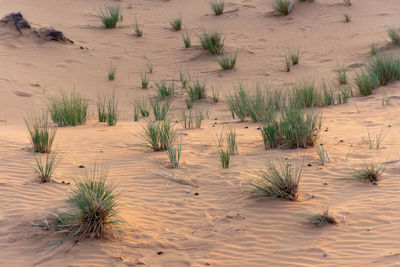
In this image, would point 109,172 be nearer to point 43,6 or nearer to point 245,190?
point 245,190

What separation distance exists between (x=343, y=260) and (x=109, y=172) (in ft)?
8.95

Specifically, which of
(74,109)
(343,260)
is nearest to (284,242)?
(343,260)

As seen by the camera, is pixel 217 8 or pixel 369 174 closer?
pixel 369 174

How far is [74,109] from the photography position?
788cm

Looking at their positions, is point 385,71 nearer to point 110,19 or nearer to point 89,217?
point 89,217

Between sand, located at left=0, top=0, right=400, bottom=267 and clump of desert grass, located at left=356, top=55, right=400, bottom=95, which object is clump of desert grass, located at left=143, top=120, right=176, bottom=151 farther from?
clump of desert grass, located at left=356, top=55, right=400, bottom=95

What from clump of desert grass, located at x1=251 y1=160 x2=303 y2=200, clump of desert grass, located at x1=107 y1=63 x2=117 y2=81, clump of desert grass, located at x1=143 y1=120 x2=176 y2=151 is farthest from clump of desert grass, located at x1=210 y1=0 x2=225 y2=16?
clump of desert grass, located at x1=251 y1=160 x2=303 y2=200

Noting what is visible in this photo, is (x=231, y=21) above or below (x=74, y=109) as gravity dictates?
above

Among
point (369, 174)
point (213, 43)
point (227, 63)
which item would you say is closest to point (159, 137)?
point (369, 174)

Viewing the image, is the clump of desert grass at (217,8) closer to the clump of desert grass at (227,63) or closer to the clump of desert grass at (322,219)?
the clump of desert grass at (227,63)

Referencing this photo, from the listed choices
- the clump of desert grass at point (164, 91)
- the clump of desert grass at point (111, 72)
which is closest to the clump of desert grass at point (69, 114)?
the clump of desert grass at point (164, 91)

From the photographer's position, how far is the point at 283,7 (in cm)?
1547

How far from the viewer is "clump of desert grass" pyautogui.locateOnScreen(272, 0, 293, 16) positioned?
15405 mm

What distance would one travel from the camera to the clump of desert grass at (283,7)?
607 inches
